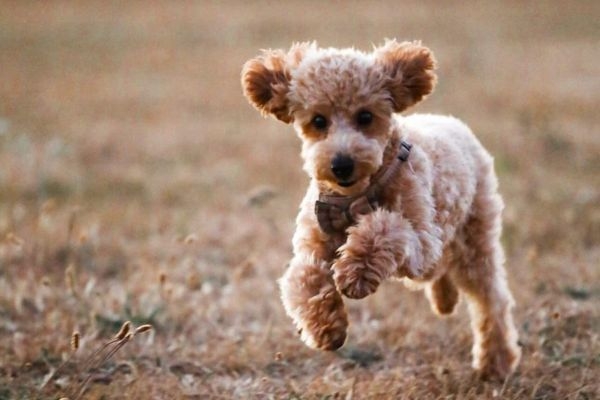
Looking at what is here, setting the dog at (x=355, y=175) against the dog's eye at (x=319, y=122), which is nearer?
the dog at (x=355, y=175)

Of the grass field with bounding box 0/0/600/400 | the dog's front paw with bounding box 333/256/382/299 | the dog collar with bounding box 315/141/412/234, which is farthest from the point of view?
the grass field with bounding box 0/0/600/400

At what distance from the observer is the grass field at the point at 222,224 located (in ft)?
16.8

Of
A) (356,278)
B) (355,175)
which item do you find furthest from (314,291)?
(355,175)

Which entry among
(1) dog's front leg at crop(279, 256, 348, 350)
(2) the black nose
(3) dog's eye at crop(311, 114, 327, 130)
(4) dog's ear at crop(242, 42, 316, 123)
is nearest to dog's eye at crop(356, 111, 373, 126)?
(3) dog's eye at crop(311, 114, 327, 130)

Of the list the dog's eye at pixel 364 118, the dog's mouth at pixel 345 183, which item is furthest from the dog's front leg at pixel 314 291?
the dog's eye at pixel 364 118

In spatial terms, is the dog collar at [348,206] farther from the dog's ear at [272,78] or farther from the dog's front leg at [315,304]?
the dog's ear at [272,78]

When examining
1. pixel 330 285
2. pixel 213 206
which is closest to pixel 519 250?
pixel 213 206

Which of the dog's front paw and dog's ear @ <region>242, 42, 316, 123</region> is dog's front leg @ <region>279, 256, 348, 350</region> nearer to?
the dog's front paw

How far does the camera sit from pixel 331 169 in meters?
4.11

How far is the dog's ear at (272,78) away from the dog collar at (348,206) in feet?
1.54

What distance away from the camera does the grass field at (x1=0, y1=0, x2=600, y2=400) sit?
16.8ft

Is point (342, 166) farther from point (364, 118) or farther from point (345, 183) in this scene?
point (364, 118)

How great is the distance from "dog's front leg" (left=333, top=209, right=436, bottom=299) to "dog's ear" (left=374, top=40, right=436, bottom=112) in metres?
0.57

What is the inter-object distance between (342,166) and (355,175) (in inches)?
3.0
